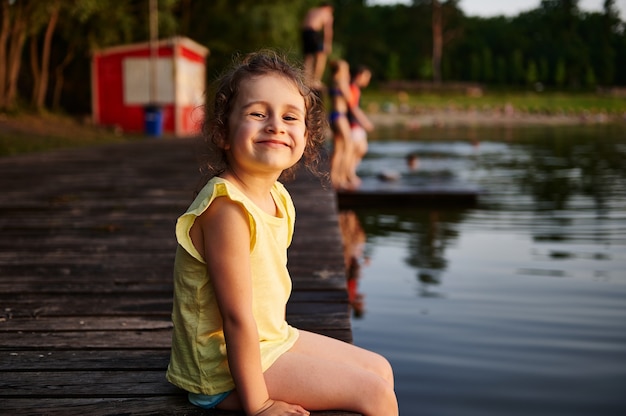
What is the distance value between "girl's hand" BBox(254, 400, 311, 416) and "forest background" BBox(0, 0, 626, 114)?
55.6 ft

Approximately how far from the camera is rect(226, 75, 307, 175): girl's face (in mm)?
2078

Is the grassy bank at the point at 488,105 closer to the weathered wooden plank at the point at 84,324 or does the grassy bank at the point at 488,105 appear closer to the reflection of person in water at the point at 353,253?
the reflection of person in water at the point at 353,253

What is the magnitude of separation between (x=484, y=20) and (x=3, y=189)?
7157 cm

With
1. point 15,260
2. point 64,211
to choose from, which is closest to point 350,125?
point 64,211

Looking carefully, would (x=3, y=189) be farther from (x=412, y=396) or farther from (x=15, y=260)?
(x=412, y=396)

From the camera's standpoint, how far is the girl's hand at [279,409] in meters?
1.99

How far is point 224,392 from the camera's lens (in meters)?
2.10

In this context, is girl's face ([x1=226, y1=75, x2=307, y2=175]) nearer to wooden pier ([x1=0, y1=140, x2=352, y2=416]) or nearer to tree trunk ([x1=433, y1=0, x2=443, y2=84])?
wooden pier ([x1=0, y1=140, x2=352, y2=416])

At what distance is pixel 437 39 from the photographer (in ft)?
207

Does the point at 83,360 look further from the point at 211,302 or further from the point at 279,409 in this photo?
the point at 279,409

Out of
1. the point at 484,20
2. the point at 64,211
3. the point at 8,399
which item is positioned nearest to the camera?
the point at 8,399

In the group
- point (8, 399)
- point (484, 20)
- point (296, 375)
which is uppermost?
point (484, 20)

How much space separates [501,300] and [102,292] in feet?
9.49

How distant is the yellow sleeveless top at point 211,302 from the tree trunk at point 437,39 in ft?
201
